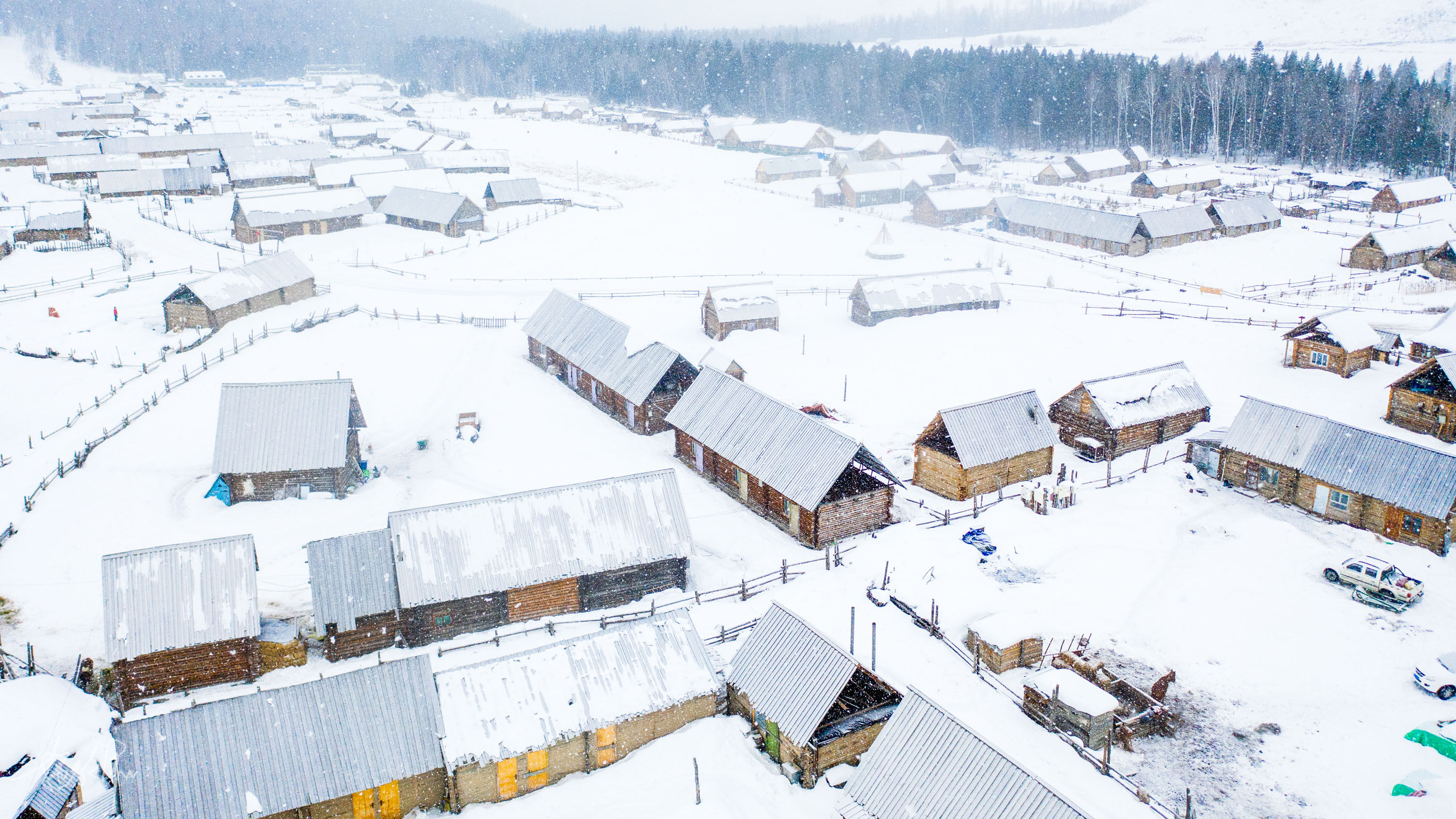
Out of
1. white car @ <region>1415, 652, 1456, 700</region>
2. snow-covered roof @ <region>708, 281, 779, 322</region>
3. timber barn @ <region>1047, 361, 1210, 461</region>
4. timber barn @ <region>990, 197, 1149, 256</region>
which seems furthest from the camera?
timber barn @ <region>990, 197, 1149, 256</region>

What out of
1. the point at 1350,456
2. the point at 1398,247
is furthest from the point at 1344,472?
the point at 1398,247

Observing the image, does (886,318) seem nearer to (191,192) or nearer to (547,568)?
(547,568)

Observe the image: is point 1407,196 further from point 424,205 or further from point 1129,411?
point 424,205

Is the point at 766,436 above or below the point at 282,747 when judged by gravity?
above

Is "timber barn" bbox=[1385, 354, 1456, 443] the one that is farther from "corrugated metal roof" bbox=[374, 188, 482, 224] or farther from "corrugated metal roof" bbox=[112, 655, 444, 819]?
"corrugated metal roof" bbox=[374, 188, 482, 224]

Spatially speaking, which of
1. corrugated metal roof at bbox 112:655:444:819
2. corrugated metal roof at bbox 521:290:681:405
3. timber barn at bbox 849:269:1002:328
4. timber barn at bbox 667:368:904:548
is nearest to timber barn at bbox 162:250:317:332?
corrugated metal roof at bbox 521:290:681:405

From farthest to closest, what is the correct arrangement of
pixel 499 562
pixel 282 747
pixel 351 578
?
pixel 499 562 → pixel 351 578 → pixel 282 747
